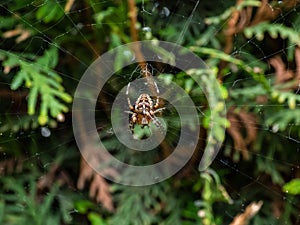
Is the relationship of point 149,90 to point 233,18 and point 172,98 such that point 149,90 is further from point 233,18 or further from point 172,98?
point 233,18

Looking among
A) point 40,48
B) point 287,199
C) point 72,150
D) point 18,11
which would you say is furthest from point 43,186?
point 287,199

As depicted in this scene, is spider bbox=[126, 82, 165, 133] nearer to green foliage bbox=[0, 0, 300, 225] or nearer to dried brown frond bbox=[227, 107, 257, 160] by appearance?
green foliage bbox=[0, 0, 300, 225]

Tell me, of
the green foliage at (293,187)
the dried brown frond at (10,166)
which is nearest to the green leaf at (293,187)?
the green foliage at (293,187)

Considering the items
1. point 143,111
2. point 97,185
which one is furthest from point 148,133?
point 97,185

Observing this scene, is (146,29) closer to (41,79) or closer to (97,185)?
(41,79)

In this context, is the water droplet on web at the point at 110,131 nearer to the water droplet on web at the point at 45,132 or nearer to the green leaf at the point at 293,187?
the water droplet on web at the point at 45,132

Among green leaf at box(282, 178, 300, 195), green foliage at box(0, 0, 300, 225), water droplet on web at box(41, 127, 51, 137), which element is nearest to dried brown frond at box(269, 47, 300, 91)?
green foliage at box(0, 0, 300, 225)
